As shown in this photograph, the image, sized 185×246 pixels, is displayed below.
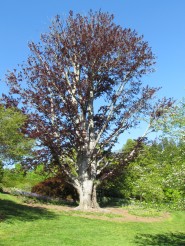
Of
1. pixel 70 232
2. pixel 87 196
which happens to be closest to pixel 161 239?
pixel 70 232

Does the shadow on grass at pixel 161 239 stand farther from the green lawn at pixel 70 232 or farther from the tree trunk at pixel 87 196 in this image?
the tree trunk at pixel 87 196

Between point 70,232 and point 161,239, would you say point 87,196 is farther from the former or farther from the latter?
point 161,239

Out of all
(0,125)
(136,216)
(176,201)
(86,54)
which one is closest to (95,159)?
(136,216)

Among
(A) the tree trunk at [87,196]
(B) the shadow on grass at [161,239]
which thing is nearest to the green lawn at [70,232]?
(B) the shadow on grass at [161,239]

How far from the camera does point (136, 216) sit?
18297mm

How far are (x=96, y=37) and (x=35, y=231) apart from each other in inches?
557

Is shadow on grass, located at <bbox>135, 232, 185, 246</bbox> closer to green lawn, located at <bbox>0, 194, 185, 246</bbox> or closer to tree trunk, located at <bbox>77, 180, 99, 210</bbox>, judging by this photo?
green lawn, located at <bbox>0, 194, 185, 246</bbox>

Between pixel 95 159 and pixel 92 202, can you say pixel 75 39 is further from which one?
pixel 92 202

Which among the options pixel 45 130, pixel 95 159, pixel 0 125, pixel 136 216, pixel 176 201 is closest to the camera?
pixel 176 201

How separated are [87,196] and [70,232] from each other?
906 centimetres

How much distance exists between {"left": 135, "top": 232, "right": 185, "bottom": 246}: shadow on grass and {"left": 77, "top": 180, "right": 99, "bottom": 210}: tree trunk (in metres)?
7.90

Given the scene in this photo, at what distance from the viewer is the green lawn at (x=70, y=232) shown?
9.68 metres

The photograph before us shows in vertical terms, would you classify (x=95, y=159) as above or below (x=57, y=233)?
above

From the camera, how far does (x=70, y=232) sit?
36.8 ft
